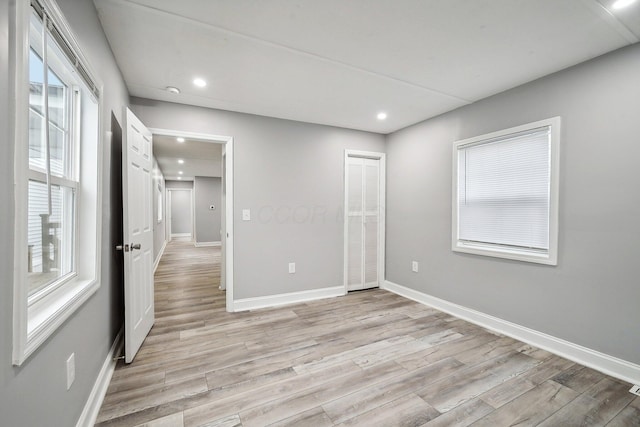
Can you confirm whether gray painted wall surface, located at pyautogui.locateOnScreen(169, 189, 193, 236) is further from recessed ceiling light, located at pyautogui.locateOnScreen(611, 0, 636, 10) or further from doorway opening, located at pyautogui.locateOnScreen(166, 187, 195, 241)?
recessed ceiling light, located at pyautogui.locateOnScreen(611, 0, 636, 10)

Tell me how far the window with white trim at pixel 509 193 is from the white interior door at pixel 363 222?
1.25 m

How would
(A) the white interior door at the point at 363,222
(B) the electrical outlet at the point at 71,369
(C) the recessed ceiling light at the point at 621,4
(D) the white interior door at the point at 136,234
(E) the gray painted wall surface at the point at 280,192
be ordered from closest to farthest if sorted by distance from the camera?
(B) the electrical outlet at the point at 71,369
(C) the recessed ceiling light at the point at 621,4
(D) the white interior door at the point at 136,234
(E) the gray painted wall surface at the point at 280,192
(A) the white interior door at the point at 363,222

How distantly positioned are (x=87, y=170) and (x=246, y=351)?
5.99 ft

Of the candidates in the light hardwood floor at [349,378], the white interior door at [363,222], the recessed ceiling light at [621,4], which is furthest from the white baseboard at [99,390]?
the recessed ceiling light at [621,4]

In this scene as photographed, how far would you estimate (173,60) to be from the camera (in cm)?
213

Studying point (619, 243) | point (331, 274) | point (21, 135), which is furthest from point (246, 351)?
point (619, 243)

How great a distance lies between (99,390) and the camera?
1702 mm

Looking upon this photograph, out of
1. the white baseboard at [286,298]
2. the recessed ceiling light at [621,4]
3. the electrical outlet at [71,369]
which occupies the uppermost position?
the recessed ceiling light at [621,4]

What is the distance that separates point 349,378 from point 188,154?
5461mm

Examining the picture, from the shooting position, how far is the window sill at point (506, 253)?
2350 mm

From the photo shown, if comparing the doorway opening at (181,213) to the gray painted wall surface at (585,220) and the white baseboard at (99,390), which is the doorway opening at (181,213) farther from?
the gray painted wall surface at (585,220)

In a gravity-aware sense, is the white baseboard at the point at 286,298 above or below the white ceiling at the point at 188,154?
below

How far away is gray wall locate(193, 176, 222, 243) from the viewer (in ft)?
30.1

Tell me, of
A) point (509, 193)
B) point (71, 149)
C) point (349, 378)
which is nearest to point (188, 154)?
point (71, 149)
